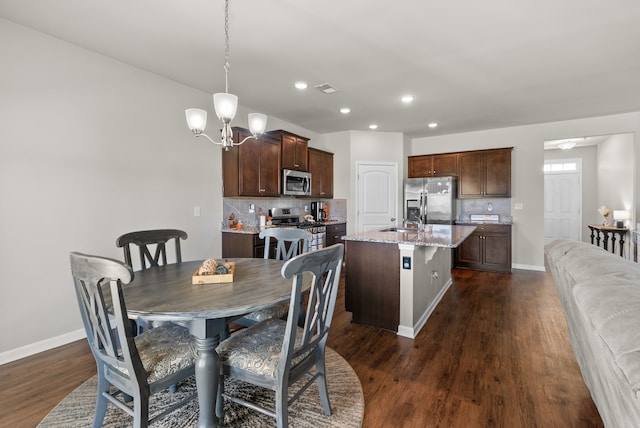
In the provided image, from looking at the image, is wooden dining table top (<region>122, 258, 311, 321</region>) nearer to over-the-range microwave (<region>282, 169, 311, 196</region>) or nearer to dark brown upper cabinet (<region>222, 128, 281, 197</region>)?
dark brown upper cabinet (<region>222, 128, 281, 197</region>)

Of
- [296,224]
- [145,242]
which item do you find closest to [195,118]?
[145,242]

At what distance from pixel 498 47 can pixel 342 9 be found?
1.51 metres

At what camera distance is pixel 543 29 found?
7.99ft

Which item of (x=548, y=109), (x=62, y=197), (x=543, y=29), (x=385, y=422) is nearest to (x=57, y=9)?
(x=62, y=197)

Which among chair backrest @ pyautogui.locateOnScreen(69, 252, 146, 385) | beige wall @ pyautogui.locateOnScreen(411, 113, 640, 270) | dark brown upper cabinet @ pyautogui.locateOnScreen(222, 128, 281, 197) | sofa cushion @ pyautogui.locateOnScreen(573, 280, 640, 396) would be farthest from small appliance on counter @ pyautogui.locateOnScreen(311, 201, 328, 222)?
sofa cushion @ pyautogui.locateOnScreen(573, 280, 640, 396)

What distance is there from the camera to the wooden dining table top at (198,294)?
1.32 meters

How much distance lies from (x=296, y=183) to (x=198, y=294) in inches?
134

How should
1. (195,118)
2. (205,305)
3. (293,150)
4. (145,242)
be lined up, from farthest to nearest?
(293,150) < (145,242) < (195,118) < (205,305)

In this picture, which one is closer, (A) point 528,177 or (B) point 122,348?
(B) point 122,348

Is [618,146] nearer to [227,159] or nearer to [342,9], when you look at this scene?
[342,9]

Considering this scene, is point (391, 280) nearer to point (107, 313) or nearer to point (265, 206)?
point (107, 313)

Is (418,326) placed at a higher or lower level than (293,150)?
lower

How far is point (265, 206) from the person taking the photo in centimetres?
476

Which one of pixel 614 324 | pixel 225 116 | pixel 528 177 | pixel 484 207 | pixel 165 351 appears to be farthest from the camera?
pixel 484 207
